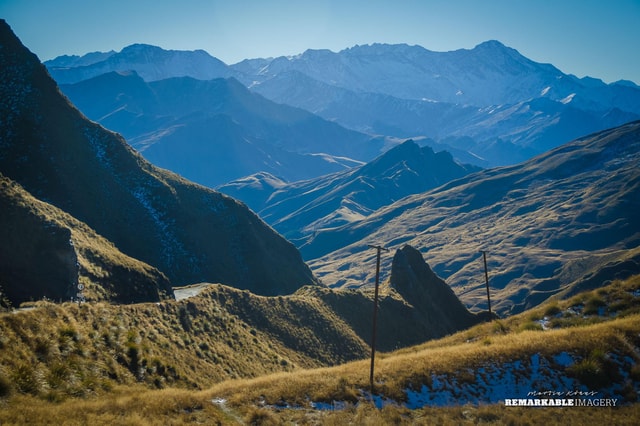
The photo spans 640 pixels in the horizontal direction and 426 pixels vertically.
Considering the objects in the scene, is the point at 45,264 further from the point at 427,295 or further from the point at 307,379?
the point at 427,295

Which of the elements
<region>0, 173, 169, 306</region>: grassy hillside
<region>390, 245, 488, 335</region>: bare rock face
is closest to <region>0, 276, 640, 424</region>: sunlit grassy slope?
<region>0, 173, 169, 306</region>: grassy hillside

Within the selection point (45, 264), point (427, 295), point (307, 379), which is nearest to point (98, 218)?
point (45, 264)

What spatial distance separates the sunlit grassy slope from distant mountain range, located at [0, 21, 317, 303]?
15.5m

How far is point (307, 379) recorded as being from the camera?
1257 inches

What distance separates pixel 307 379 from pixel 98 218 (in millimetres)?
66977

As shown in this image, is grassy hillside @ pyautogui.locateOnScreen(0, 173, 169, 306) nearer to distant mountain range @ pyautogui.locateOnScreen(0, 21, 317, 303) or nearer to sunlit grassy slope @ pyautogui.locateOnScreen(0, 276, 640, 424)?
distant mountain range @ pyautogui.locateOnScreen(0, 21, 317, 303)

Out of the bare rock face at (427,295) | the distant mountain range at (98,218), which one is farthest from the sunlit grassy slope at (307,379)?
the bare rock face at (427,295)

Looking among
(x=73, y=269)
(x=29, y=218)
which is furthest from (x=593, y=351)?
(x=29, y=218)

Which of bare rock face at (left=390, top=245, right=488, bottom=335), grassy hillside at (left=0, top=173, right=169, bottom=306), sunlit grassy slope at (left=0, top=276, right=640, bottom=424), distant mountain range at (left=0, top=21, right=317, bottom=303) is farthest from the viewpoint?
bare rock face at (left=390, top=245, right=488, bottom=335)

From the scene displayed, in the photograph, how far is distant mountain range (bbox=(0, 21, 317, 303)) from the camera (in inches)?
1951

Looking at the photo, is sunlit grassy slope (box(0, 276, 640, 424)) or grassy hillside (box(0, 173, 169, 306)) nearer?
sunlit grassy slope (box(0, 276, 640, 424))

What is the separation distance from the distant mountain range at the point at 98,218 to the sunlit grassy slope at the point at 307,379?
609 inches

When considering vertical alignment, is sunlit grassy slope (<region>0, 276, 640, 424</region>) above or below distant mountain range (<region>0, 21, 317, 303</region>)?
below

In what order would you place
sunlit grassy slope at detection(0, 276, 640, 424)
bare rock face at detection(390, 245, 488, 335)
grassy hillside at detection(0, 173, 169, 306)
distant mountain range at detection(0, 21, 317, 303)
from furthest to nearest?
bare rock face at detection(390, 245, 488, 335)
distant mountain range at detection(0, 21, 317, 303)
grassy hillside at detection(0, 173, 169, 306)
sunlit grassy slope at detection(0, 276, 640, 424)
